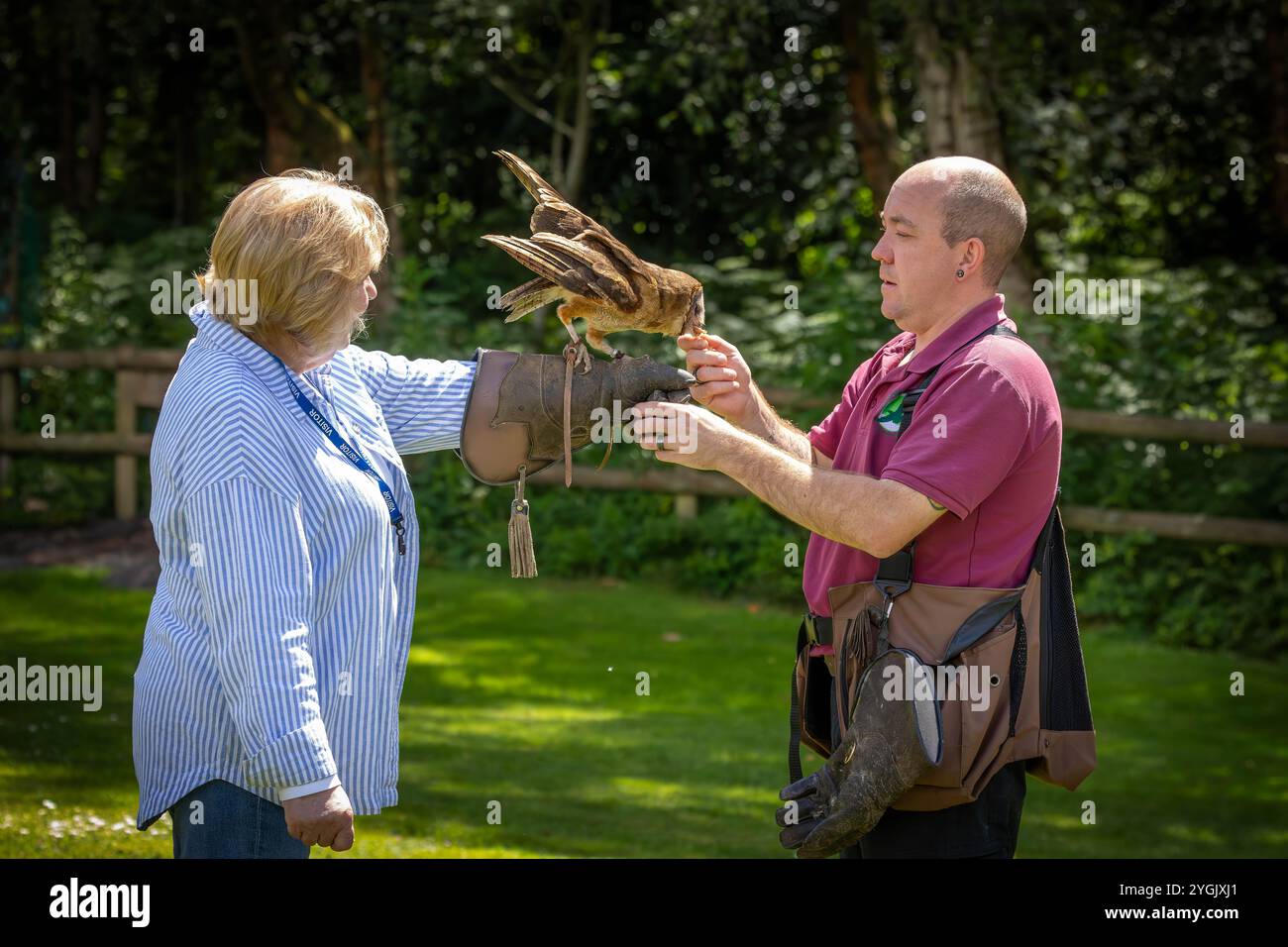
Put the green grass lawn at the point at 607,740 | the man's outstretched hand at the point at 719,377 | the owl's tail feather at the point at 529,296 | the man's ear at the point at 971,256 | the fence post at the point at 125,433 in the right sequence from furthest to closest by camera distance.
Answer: the fence post at the point at 125,433 < the green grass lawn at the point at 607,740 < the man's outstretched hand at the point at 719,377 < the owl's tail feather at the point at 529,296 < the man's ear at the point at 971,256

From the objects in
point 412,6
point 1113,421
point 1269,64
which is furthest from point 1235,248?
point 412,6

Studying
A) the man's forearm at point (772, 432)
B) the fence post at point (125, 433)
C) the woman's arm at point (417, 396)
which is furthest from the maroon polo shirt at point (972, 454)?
the fence post at point (125, 433)

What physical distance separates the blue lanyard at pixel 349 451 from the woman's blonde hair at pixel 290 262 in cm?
10

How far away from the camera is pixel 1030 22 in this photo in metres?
10.4

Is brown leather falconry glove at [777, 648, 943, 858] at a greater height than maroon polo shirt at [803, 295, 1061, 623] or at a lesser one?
lesser

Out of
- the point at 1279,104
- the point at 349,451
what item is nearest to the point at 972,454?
the point at 349,451

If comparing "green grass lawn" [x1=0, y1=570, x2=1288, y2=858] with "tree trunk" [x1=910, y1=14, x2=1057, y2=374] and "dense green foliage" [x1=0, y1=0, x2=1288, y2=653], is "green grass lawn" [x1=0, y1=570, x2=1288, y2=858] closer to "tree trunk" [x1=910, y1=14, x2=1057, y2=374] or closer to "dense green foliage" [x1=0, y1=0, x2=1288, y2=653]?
"dense green foliage" [x1=0, y1=0, x2=1288, y2=653]

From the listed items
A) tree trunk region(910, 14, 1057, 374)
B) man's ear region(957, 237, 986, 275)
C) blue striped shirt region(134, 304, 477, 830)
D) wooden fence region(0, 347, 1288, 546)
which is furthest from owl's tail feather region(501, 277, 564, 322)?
tree trunk region(910, 14, 1057, 374)

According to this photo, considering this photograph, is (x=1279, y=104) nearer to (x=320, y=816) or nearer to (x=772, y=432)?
(x=772, y=432)

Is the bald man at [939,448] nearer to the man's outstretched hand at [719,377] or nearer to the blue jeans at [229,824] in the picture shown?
the man's outstretched hand at [719,377]

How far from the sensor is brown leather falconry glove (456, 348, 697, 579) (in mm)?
3328

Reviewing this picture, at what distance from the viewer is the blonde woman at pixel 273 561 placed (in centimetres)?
252

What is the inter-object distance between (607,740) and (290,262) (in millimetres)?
4342

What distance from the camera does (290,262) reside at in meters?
2.63
